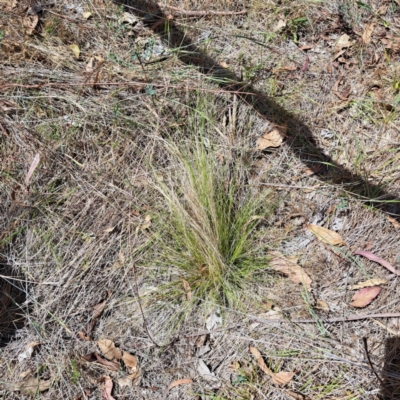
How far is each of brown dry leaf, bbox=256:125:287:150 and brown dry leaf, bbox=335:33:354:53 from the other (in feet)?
2.49

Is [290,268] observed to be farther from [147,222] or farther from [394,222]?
[147,222]

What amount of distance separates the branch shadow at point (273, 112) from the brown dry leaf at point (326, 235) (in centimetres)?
26

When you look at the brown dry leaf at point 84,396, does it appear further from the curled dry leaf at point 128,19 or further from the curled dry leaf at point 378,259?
the curled dry leaf at point 128,19

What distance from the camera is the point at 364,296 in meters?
2.44

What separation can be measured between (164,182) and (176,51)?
40.3 inches

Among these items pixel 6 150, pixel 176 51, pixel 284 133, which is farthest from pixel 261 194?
pixel 6 150

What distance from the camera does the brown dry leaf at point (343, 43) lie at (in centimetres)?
325

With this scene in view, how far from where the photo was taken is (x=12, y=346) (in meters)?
2.52

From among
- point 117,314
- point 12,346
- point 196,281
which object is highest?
point 196,281

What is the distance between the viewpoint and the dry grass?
2.38 metres

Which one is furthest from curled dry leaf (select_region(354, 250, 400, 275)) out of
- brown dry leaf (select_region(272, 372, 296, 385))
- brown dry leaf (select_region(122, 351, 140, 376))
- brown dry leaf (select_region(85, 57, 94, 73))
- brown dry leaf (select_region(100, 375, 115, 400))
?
brown dry leaf (select_region(85, 57, 94, 73))

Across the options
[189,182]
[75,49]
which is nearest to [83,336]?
[189,182]

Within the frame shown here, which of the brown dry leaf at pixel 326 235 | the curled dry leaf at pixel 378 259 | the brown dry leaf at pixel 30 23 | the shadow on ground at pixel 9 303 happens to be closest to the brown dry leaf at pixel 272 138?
the brown dry leaf at pixel 326 235

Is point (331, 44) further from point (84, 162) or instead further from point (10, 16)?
point (10, 16)
